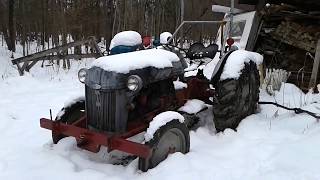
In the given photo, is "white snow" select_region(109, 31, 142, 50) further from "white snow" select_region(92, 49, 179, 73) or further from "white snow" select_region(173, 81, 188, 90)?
"white snow" select_region(173, 81, 188, 90)

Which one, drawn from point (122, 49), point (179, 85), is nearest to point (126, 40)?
point (122, 49)

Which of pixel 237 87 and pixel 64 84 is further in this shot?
pixel 64 84

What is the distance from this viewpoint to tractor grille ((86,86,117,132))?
3773 millimetres

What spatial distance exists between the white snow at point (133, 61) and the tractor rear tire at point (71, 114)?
874 millimetres

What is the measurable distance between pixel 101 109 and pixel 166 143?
2.31 feet

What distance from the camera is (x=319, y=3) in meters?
8.02

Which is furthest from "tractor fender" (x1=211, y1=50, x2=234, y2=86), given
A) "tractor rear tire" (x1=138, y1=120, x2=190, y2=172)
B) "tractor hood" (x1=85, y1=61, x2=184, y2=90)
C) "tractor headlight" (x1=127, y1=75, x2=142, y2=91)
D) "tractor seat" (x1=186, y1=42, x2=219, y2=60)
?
"tractor headlight" (x1=127, y1=75, x2=142, y2=91)

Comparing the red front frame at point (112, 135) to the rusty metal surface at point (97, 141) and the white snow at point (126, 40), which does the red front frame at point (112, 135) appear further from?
the white snow at point (126, 40)

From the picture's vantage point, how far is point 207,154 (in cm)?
411

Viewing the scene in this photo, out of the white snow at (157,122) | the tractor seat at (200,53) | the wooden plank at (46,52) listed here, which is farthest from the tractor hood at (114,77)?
the wooden plank at (46,52)

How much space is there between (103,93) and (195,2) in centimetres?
1743

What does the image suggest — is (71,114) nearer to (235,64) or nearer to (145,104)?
(145,104)

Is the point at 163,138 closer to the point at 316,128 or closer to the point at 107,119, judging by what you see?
the point at 107,119

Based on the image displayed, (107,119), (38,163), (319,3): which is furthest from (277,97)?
(38,163)
